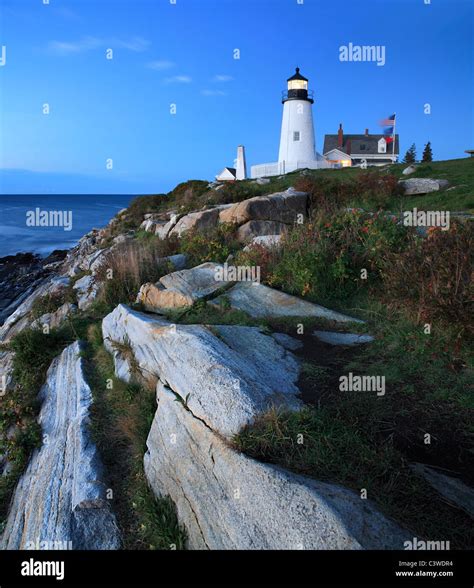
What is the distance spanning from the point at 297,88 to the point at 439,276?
51.0 m

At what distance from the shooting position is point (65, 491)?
15.2ft

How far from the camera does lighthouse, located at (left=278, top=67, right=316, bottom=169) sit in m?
49.6

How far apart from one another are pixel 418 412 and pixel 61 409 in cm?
515

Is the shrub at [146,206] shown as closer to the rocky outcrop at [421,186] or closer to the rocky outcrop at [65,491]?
the rocky outcrop at [421,186]

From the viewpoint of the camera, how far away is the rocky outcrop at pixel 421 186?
19266 millimetres

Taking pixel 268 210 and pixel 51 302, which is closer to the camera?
pixel 51 302

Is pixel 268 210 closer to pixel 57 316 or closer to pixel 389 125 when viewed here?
pixel 57 316

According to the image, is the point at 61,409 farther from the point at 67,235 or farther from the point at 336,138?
the point at 336,138

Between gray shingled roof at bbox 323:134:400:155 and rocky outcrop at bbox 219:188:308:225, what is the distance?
169ft

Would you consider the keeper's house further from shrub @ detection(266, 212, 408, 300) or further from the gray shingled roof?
shrub @ detection(266, 212, 408, 300)

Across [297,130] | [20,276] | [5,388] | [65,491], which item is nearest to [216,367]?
[65,491]

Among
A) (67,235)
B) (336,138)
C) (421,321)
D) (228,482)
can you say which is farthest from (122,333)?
(336,138)

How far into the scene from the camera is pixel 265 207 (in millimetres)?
14062

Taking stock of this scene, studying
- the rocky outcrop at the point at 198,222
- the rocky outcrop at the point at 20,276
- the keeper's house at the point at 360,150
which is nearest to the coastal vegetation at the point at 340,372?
the rocky outcrop at the point at 198,222
